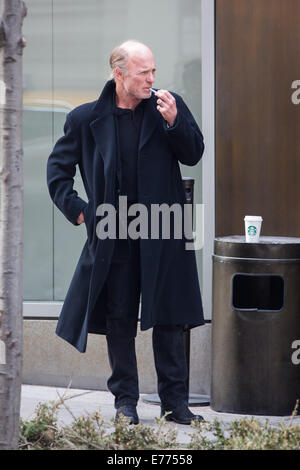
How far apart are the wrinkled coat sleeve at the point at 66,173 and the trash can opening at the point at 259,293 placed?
1.19 m

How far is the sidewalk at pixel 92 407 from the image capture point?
5.34m

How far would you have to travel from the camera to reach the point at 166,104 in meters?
4.70

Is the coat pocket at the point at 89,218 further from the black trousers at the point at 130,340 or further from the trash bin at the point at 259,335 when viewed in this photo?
the trash bin at the point at 259,335

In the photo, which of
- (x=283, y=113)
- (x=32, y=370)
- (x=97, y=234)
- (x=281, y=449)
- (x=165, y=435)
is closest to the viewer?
(x=281, y=449)

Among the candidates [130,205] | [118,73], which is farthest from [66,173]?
[118,73]

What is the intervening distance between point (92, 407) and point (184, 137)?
1920 mm

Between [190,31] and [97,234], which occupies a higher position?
[190,31]

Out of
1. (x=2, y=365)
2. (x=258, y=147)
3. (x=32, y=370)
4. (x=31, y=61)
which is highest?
(x=31, y=61)

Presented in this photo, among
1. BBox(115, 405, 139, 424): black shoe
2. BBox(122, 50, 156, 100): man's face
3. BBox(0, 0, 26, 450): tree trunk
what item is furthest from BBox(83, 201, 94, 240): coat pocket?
BBox(0, 0, 26, 450): tree trunk

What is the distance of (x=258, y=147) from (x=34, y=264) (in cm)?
182

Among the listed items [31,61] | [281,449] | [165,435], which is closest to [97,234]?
[165,435]

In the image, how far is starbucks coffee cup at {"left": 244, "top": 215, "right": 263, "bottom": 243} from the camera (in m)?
5.41

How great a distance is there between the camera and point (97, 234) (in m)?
4.91

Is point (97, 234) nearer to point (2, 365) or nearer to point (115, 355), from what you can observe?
point (115, 355)
